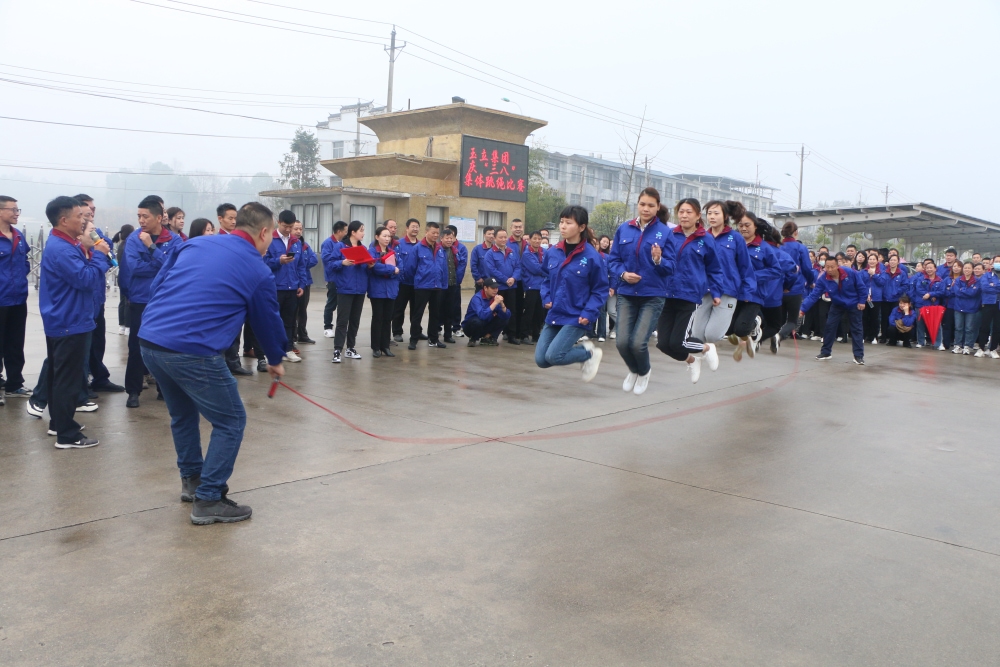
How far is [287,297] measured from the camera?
1035 centimetres

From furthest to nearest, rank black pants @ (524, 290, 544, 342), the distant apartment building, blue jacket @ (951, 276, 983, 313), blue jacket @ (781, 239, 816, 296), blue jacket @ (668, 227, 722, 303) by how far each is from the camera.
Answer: the distant apartment building < blue jacket @ (951, 276, 983, 313) < black pants @ (524, 290, 544, 342) < blue jacket @ (781, 239, 816, 296) < blue jacket @ (668, 227, 722, 303)

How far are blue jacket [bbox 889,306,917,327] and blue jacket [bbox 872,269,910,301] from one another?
29cm

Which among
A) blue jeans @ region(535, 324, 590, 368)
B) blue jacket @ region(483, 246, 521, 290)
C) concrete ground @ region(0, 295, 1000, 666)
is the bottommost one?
concrete ground @ region(0, 295, 1000, 666)

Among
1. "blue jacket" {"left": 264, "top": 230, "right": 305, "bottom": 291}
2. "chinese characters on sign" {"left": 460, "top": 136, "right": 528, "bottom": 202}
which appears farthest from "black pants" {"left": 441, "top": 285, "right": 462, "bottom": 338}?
"chinese characters on sign" {"left": 460, "top": 136, "right": 528, "bottom": 202}

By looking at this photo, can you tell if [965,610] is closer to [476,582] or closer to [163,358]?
[476,582]

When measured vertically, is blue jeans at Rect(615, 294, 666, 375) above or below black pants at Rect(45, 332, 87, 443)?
above

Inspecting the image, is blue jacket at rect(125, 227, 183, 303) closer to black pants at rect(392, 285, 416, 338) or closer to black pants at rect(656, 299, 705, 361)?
black pants at rect(656, 299, 705, 361)

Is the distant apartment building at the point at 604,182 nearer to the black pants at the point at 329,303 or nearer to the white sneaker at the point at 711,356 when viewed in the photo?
→ the black pants at the point at 329,303

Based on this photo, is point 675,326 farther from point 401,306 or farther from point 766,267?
point 401,306

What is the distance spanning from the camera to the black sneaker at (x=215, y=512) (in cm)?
422

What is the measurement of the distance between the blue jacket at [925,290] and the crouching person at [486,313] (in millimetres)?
8545

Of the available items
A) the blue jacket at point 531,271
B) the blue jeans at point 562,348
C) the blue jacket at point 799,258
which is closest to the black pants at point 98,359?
the blue jeans at point 562,348

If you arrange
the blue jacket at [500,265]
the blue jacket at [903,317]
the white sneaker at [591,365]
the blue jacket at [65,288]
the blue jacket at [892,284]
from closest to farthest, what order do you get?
the blue jacket at [65,288], the white sneaker at [591,365], the blue jacket at [500,265], the blue jacket at [903,317], the blue jacket at [892,284]

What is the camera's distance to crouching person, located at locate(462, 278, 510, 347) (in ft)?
40.1
